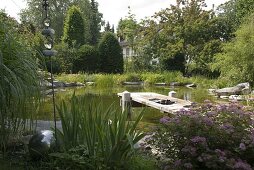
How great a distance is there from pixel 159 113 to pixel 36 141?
5429 millimetres

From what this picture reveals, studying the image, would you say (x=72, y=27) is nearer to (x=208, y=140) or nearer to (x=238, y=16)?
(x=238, y=16)

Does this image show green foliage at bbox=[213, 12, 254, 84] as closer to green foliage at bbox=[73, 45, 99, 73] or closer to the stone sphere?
green foliage at bbox=[73, 45, 99, 73]

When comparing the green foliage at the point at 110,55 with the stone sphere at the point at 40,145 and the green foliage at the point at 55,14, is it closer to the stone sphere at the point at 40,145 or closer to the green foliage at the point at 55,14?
the green foliage at the point at 55,14

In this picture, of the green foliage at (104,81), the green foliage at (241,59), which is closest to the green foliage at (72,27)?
the green foliage at (104,81)

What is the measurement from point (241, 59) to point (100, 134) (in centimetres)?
1177

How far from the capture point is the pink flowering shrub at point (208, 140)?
3.19 metres

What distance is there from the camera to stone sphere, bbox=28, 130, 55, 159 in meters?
3.80

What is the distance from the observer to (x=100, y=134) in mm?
3311

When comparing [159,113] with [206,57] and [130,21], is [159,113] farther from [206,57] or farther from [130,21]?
[130,21]

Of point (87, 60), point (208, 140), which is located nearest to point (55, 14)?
point (87, 60)

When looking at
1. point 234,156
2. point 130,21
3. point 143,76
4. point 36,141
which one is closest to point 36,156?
point 36,141

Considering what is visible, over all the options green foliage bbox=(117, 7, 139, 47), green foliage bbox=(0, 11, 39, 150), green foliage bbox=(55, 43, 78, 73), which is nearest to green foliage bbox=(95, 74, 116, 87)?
green foliage bbox=(55, 43, 78, 73)

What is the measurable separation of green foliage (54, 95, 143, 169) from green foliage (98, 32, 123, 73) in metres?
19.5

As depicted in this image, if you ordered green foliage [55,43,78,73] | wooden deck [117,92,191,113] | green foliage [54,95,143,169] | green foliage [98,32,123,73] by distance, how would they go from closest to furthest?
green foliage [54,95,143,169] < wooden deck [117,92,191,113] < green foliage [55,43,78,73] < green foliage [98,32,123,73]
